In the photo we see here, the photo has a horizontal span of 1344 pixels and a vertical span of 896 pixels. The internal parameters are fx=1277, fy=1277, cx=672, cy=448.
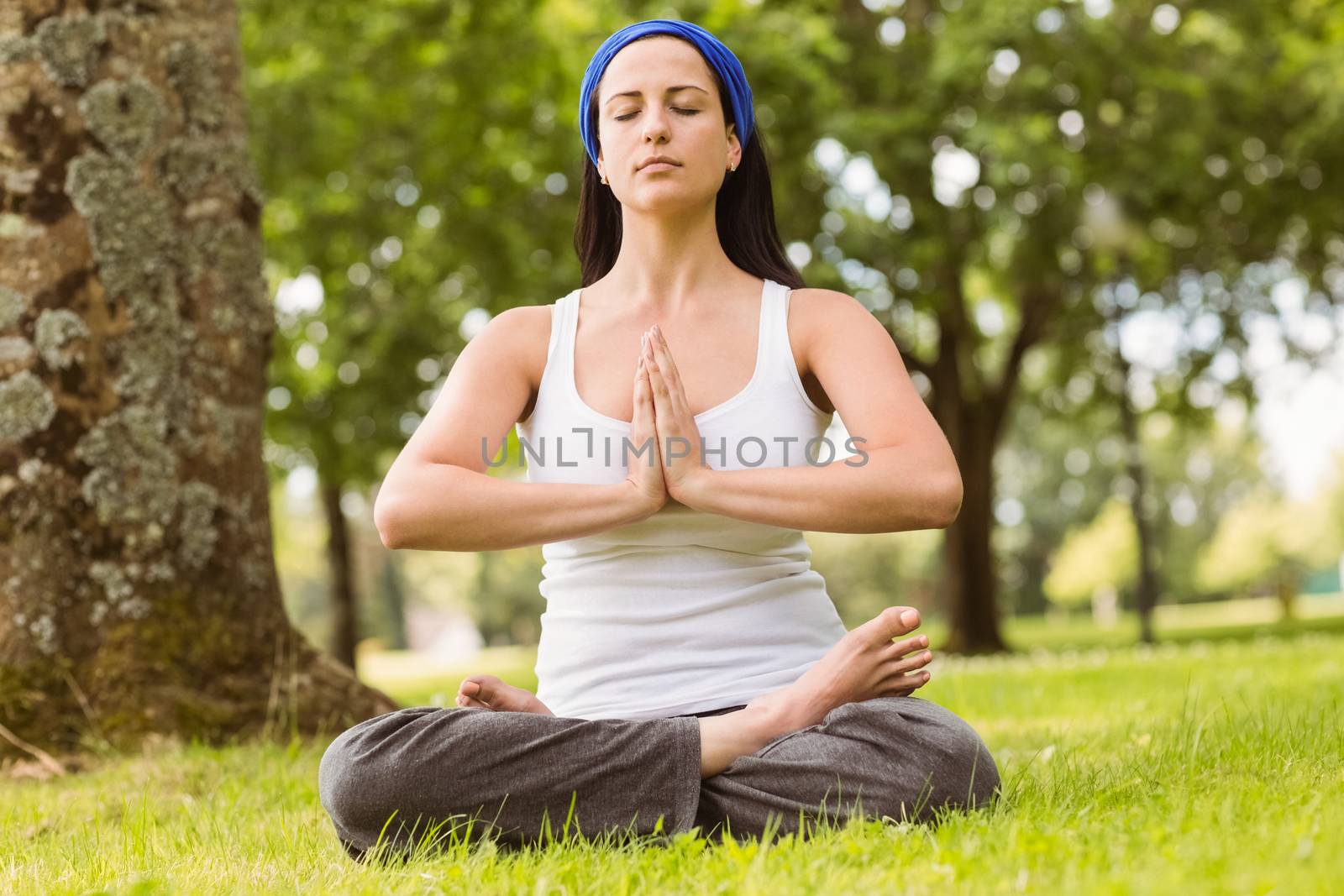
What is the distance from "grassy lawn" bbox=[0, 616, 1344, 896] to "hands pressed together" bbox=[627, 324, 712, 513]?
0.76 metres

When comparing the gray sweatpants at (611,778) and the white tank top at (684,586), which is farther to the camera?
the white tank top at (684,586)

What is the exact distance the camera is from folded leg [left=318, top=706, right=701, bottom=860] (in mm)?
2682

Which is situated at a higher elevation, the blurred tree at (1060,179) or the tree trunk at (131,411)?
the blurred tree at (1060,179)

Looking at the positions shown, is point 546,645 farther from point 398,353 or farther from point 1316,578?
point 1316,578

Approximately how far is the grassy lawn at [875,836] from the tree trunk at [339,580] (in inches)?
511

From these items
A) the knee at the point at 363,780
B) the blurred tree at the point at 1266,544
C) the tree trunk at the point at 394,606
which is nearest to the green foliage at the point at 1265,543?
the blurred tree at the point at 1266,544

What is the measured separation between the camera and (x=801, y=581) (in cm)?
311

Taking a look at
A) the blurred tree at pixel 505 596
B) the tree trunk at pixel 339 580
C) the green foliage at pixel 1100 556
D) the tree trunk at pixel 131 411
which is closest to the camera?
the tree trunk at pixel 131 411

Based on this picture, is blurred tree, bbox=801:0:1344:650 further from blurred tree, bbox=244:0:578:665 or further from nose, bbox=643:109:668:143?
nose, bbox=643:109:668:143

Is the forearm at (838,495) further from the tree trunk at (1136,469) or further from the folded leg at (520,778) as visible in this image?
the tree trunk at (1136,469)

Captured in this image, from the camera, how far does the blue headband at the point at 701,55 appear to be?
3.30 m

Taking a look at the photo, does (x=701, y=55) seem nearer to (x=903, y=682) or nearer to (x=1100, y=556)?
(x=903, y=682)

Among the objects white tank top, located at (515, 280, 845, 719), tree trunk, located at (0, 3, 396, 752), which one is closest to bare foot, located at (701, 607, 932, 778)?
white tank top, located at (515, 280, 845, 719)

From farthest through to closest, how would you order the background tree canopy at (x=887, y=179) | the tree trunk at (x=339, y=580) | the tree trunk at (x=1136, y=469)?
1. the tree trunk at (x=1136, y=469)
2. the tree trunk at (x=339, y=580)
3. the background tree canopy at (x=887, y=179)
